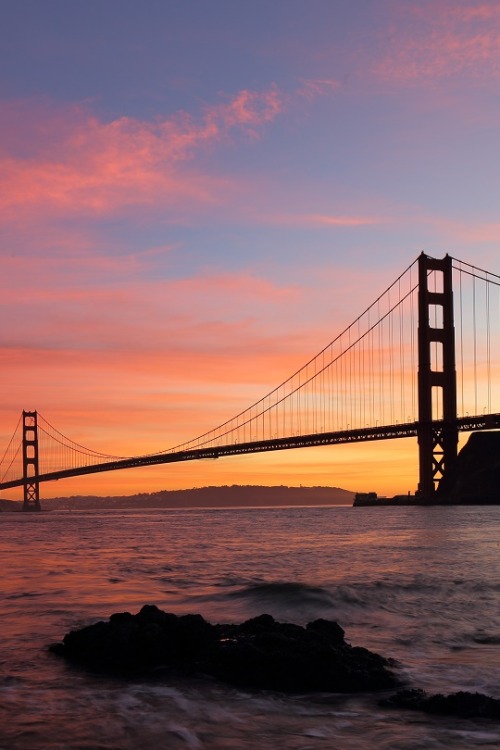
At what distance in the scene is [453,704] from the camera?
7.56m

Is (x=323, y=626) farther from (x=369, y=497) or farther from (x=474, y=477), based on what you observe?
(x=369, y=497)

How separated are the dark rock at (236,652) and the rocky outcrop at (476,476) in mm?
72358

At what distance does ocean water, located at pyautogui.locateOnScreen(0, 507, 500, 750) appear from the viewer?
23.2 ft

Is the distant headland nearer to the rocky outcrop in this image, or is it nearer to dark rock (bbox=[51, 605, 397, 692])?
the rocky outcrop

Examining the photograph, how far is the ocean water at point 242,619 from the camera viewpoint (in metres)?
7.09

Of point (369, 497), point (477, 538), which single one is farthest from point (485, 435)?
point (477, 538)

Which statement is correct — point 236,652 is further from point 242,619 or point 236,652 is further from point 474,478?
point 474,478

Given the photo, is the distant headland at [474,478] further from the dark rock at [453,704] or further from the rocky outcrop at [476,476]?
the dark rock at [453,704]

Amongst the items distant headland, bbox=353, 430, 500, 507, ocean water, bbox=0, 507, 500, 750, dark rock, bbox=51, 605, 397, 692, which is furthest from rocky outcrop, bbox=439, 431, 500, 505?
dark rock, bbox=51, 605, 397, 692

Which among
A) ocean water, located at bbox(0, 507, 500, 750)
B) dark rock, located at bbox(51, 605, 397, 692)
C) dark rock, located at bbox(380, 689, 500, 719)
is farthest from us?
dark rock, located at bbox(51, 605, 397, 692)

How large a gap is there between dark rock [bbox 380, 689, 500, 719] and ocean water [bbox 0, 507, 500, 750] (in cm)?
15

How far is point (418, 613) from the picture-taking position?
13898 mm

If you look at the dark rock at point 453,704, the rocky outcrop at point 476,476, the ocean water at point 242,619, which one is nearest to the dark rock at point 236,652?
the ocean water at point 242,619

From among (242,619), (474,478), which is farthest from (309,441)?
(242,619)
